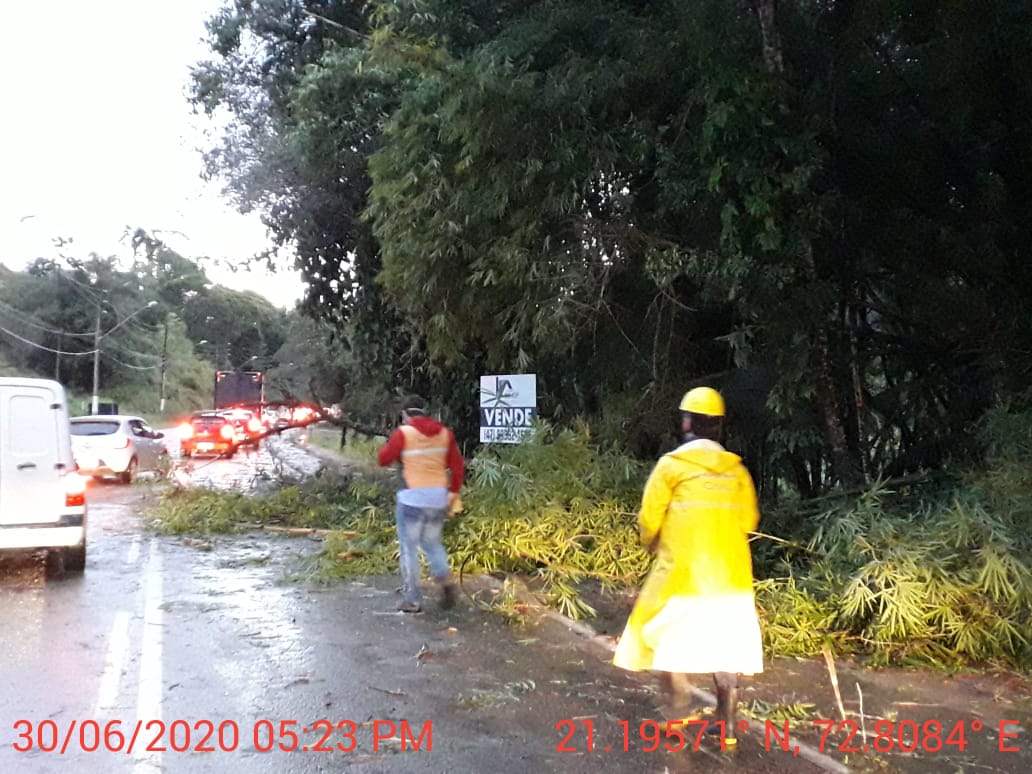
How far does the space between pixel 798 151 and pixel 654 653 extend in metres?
5.26

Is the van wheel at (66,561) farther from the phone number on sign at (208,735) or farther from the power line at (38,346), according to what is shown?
the power line at (38,346)

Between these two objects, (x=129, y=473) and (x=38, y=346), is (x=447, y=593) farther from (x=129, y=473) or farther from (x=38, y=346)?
(x=38, y=346)

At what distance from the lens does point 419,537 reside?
8219mm

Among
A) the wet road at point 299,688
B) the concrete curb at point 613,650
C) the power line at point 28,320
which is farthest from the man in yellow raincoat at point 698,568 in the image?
the power line at point 28,320

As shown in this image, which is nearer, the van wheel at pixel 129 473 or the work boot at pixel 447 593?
the work boot at pixel 447 593

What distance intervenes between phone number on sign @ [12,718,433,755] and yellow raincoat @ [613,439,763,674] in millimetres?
1480

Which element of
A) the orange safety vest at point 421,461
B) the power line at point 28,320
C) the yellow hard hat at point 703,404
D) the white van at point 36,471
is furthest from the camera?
the power line at point 28,320

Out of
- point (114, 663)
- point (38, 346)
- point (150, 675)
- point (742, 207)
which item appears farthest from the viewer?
point (38, 346)

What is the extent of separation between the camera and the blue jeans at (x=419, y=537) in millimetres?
8172

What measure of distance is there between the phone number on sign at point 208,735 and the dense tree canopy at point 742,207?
208 inches

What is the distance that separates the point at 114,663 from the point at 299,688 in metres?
1.49

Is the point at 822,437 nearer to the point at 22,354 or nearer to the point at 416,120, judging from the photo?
the point at 416,120

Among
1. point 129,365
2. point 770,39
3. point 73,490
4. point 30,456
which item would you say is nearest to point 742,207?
point 770,39

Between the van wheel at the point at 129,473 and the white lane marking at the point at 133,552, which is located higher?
the van wheel at the point at 129,473
